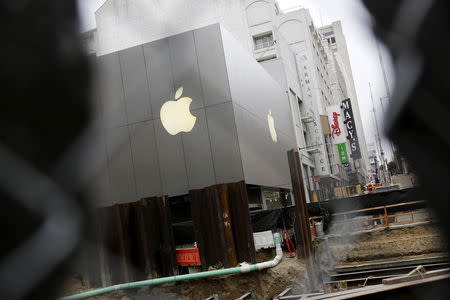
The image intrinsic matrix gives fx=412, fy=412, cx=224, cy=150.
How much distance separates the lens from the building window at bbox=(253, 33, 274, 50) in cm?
A: 2398

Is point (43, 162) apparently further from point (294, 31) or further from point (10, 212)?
point (294, 31)

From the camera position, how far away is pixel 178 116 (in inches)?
416

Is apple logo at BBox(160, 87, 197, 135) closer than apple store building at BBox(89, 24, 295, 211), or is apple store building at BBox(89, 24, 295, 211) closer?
apple store building at BBox(89, 24, 295, 211)

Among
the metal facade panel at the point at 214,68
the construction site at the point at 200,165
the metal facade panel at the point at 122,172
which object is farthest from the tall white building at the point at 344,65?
the metal facade panel at the point at 122,172

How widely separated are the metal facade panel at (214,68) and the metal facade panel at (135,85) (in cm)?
151

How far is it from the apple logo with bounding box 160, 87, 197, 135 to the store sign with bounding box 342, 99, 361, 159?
72.3 ft

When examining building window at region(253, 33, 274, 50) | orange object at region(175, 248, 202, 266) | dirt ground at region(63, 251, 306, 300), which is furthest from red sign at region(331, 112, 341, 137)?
orange object at region(175, 248, 202, 266)

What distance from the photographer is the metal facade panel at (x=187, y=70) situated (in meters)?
10.5

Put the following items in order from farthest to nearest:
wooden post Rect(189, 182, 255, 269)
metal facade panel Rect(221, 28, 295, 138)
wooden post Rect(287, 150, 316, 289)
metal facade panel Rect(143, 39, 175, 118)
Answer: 1. metal facade panel Rect(221, 28, 295, 138)
2. metal facade panel Rect(143, 39, 175, 118)
3. wooden post Rect(287, 150, 316, 289)
4. wooden post Rect(189, 182, 255, 269)

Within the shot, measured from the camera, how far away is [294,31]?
88.6 ft

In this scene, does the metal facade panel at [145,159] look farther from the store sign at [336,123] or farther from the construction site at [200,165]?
the store sign at [336,123]

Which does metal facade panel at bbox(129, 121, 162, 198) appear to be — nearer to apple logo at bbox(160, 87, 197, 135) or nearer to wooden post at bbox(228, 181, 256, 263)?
apple logo at bbox(160, 87, 197, 135)

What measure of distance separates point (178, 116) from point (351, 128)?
22205 millimetres

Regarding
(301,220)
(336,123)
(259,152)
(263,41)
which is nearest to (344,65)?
(301,220)
